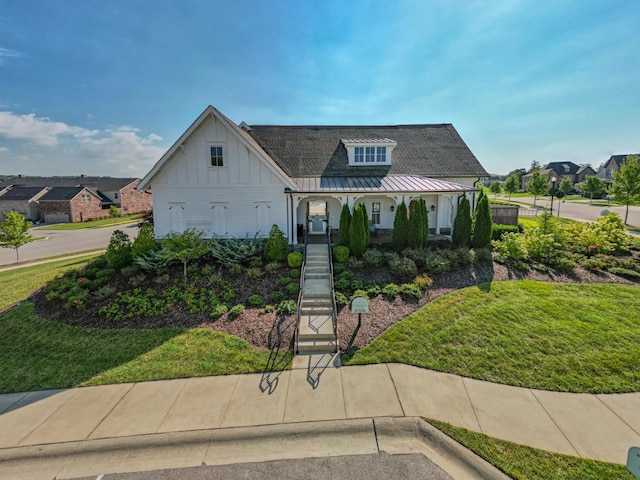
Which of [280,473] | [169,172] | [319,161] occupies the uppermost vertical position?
[319,161]

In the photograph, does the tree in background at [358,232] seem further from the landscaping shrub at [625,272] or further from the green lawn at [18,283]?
the green lawn at [18,283]

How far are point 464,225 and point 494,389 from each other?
367 inches

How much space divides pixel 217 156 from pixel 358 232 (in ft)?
25.9

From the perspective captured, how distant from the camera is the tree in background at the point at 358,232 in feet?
43.4

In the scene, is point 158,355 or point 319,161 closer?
point 158,355

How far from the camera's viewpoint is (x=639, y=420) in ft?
18.6

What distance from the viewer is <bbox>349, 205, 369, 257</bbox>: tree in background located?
13.2 metres

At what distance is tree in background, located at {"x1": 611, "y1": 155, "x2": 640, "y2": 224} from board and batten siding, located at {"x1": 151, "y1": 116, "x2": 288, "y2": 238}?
29050mm

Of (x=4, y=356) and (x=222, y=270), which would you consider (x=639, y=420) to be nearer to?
(x=222, y=270)

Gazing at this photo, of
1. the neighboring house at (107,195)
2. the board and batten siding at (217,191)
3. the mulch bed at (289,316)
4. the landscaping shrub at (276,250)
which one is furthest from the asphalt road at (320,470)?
the neighboring house at (107,195)

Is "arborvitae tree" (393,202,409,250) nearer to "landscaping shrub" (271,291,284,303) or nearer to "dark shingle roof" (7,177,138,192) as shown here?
"landscaping shrub" (271,291,284,303)

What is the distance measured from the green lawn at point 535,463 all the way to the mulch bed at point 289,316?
11.8 feet

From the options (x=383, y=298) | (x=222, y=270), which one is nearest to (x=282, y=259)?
(x=222, y=270)

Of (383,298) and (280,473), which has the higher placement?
(383,298)
